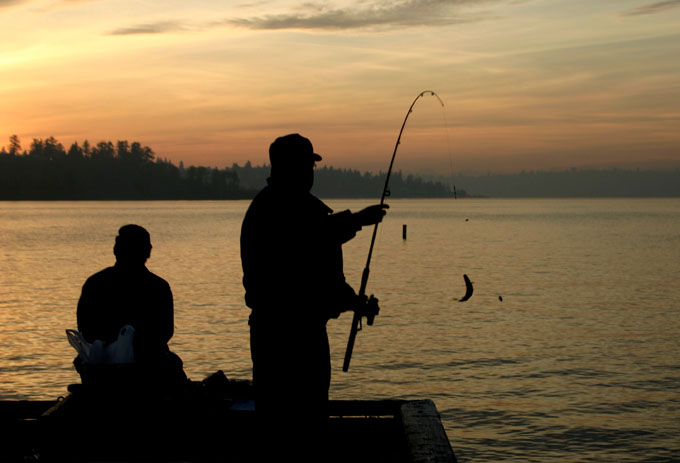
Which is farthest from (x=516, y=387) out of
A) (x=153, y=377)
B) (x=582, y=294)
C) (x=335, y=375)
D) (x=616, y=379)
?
(x=582, y=294)

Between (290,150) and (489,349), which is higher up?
(290,150)

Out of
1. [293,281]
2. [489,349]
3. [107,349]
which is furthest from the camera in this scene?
[489,349]

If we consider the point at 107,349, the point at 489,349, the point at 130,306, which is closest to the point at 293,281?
the point at 107,349

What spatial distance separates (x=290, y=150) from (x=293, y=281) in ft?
2.35

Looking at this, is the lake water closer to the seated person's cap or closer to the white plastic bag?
the white plastic bag

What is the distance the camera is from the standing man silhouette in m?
4.28

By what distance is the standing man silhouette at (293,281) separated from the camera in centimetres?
428

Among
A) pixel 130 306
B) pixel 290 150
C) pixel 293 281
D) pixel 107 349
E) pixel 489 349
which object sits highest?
pixel 290 150

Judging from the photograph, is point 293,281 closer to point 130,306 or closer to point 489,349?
point 130,306

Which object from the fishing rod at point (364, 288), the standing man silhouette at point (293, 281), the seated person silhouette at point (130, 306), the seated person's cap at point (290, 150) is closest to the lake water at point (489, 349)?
the fishing rod at point (364, 288)

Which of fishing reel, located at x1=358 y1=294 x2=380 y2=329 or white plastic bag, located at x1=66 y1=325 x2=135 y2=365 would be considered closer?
fishing reel, located at x1=358 y1=294 x2=380 y2=329

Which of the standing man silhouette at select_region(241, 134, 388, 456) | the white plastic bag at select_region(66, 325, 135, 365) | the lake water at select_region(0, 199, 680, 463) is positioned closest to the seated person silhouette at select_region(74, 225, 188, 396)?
the white plastic bag at select_region(66, 325, 135, 365)

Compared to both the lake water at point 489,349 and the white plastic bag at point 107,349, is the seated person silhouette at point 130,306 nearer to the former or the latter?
the white plastic bag at point 107,349

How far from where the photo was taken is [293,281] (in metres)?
4.30
